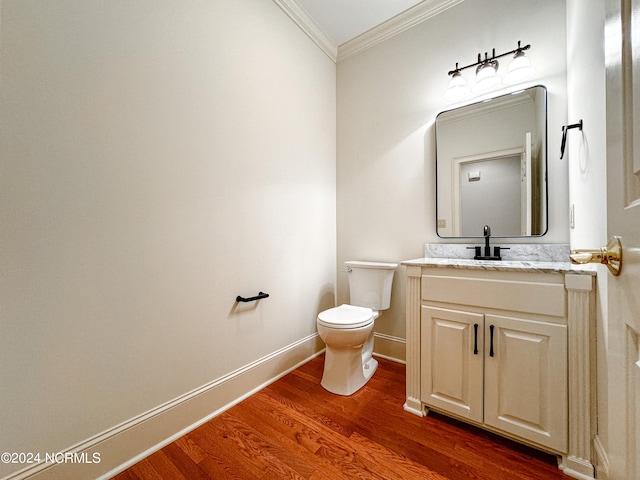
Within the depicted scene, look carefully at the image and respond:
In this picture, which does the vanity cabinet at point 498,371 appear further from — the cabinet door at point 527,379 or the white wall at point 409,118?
the white wall at point 409,118

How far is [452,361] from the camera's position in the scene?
1.37m

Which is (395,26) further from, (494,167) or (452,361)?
(452,361)

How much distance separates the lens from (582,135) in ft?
4.04

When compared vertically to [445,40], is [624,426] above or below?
below

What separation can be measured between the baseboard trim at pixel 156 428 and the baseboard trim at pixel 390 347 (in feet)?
2.78

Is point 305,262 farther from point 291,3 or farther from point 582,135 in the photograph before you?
point 291,3

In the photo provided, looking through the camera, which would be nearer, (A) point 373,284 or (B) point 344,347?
(B) point 344,347

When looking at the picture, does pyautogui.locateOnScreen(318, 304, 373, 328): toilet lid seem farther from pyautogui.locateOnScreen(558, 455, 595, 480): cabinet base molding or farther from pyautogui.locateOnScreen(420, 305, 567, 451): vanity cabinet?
pyautogui.locateOnScreen(558, 455, 595, 480): cabinet base molding

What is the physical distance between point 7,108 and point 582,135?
92.1 inches

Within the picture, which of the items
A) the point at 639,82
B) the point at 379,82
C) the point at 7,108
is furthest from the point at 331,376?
the point at 379,82

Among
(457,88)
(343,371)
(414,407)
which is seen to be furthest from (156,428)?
(457,88)

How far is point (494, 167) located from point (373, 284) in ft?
3.78

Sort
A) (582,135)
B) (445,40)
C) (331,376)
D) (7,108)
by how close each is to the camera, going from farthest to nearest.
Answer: (445,40), (331,376), (582,135), (7,108)

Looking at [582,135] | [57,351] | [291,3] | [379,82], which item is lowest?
[57,351]
